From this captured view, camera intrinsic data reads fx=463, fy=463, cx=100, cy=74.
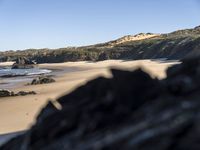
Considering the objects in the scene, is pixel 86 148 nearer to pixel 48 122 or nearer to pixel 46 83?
pixel 48 122

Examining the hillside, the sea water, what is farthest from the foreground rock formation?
the hillside

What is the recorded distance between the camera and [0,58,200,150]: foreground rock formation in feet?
21.1

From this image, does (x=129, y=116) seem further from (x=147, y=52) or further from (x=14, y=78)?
(x=147, y=52)

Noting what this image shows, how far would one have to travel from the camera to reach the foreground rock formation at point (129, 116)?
6426mm

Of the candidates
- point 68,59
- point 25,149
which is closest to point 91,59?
point 68,59

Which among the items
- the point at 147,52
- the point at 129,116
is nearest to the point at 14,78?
the point at 147,52

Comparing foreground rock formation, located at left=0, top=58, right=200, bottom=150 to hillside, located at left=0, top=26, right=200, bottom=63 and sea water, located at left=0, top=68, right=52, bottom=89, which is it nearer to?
sea water, located at left=0, top=68, right=52, bottom=89

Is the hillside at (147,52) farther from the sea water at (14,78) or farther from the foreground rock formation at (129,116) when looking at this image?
the foreground rock formation at (129,116)

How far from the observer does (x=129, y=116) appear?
23.1 ft

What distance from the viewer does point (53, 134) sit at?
7.96 meters

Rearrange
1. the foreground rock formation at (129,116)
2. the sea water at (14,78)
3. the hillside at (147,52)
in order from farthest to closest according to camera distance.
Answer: the hillside at (147,52) < the sea water at (14,78) < the foreground rock formation at (129,116)

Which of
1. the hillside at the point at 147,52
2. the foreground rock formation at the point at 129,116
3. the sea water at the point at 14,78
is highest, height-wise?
the foreground rock formation at the point at 129,116

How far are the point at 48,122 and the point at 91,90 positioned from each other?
1024mm

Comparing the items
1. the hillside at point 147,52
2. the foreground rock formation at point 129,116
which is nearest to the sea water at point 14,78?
the hillside at point 147,52
